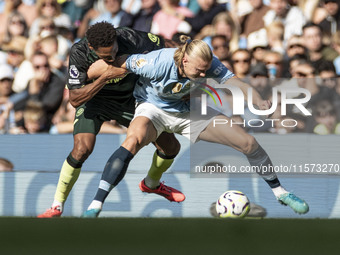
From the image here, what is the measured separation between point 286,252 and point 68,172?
3.39 m

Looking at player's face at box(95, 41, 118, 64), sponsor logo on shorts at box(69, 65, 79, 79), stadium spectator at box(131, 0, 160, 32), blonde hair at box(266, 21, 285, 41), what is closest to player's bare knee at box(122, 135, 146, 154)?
player's face at box(95, 41, 118, 64)

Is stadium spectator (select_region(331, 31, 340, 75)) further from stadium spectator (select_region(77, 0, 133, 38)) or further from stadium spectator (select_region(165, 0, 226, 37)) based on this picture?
stadium spectator (select_region(77, 0, 133, 38))

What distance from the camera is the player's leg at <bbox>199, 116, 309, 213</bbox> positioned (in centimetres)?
626

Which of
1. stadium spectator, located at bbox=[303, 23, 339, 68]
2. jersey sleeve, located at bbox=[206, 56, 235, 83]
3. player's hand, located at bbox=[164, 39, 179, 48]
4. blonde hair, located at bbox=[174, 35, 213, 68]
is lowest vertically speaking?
stadium spectator, located at bbox=[303, 23, 339, 68]

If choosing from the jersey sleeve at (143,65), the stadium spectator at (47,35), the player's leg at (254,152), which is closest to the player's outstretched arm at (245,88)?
the player's leg at (254,152)

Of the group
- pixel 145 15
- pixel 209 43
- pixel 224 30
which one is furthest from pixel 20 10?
pixel 224 30

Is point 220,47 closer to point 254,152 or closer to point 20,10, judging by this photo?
point 254,152

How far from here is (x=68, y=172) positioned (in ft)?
22.6

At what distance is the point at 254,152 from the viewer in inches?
249

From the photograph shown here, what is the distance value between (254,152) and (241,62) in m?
2.10

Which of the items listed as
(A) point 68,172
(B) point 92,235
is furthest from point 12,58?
(B) point 92,235

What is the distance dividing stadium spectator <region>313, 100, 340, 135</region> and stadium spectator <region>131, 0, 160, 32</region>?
260 centimetres

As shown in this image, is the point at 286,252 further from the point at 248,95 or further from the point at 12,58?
the point at 12,58

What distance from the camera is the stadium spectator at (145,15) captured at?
911 centimetres
